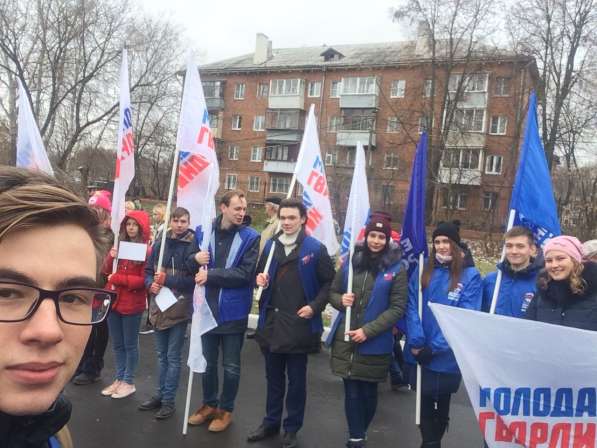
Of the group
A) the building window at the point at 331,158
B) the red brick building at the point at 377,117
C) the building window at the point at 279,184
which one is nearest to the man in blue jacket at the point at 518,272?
the red brick building at the point at 377,117

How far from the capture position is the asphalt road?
13.2 feet

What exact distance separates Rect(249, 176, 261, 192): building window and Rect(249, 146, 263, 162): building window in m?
1.76

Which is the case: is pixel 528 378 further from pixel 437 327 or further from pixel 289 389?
pixel 289 389

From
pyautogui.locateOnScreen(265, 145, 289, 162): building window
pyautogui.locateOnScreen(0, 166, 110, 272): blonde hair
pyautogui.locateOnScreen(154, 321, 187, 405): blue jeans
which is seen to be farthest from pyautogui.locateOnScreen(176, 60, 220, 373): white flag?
pyautogui.locateOnScreen(265, 145, 289, 162): building window

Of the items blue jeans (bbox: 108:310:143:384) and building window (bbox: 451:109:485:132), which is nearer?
blue jeans (bbox: 108:310:143:384)

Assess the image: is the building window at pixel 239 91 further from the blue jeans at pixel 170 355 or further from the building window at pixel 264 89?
the blue jeans at pixel 170 355

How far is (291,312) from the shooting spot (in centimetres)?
405

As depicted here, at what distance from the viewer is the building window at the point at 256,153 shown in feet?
157

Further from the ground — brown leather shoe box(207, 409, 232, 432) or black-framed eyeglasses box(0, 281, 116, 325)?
black-framed eyeglasses box(0, 281, 116, 325)

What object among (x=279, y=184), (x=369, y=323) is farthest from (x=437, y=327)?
(x=279, y=184)

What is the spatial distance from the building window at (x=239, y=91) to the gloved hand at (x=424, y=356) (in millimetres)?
47056

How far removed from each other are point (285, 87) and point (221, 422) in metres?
44.8

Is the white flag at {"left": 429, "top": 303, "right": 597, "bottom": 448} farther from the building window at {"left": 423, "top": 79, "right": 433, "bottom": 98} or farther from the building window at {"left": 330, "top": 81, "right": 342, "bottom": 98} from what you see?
the building window at {"left": 330, "top": 81, "right": 342, "bottom": 98}

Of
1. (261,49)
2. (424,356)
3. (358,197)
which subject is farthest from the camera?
(261,49)
